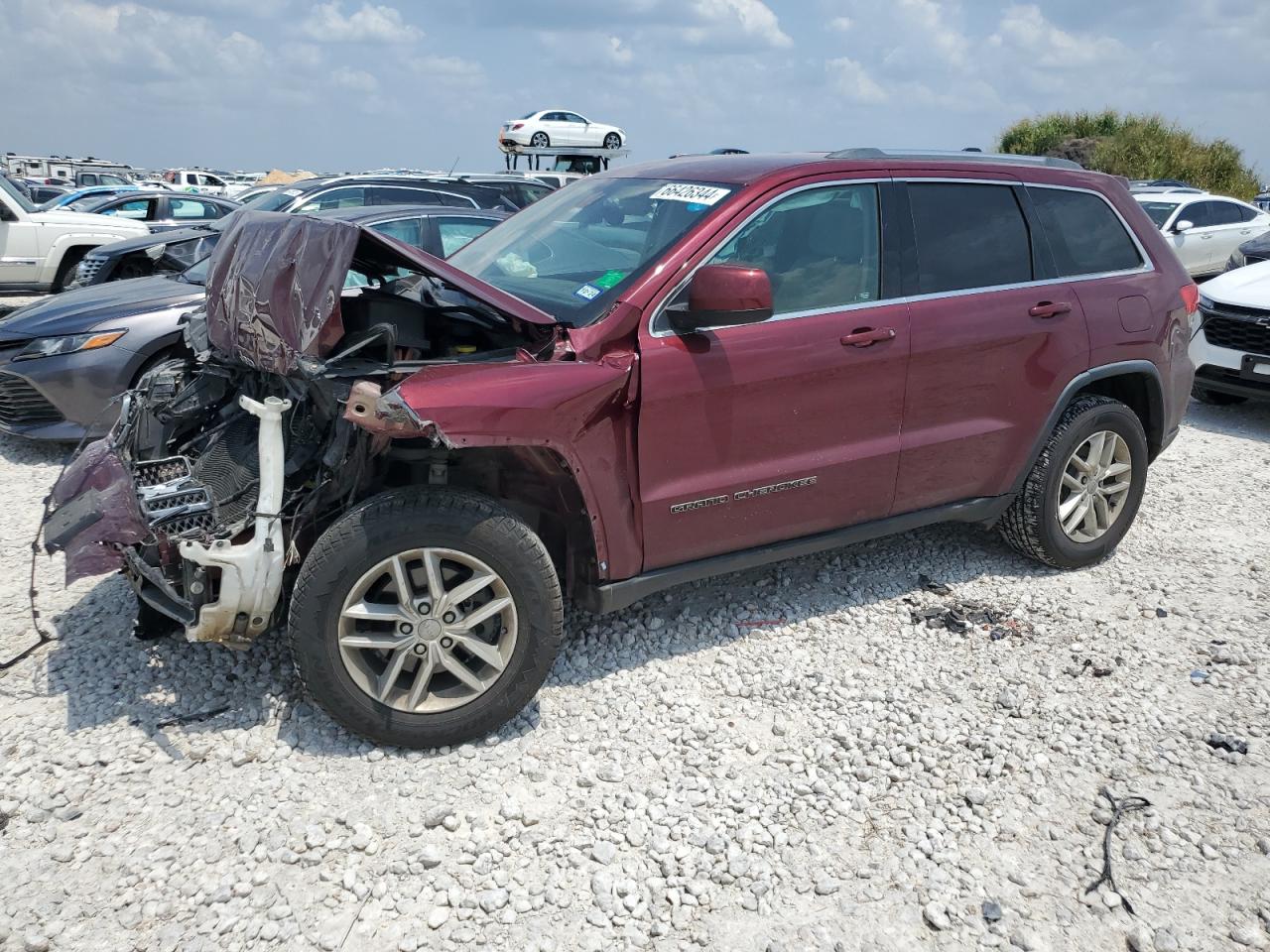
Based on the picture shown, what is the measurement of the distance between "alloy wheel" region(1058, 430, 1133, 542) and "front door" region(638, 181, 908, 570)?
3.87 feet

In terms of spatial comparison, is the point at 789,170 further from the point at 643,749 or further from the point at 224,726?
the point at 224,726

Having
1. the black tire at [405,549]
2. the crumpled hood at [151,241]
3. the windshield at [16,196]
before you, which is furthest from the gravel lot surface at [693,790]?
the windshield at [16,196]

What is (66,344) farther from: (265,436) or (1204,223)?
(1204,223)

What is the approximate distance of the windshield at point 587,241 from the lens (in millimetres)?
3463

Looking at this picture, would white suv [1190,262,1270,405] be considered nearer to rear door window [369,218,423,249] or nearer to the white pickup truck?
rear door window [369,218,423,249]

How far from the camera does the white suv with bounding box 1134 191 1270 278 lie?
48.2 ft

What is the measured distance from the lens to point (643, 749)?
129 inches

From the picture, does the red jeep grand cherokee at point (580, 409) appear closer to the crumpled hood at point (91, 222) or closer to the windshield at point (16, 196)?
the crumpled hood at point (91, 222)

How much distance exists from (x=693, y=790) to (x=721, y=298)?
1596 mm

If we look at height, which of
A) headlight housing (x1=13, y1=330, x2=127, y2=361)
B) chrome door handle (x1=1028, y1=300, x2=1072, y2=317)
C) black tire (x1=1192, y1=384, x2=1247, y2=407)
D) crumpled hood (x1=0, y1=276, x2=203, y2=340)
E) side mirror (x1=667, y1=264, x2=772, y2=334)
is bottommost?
black tire (x1=1192, y1=384, x2=1247, y2=407)

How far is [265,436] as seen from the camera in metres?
3.03

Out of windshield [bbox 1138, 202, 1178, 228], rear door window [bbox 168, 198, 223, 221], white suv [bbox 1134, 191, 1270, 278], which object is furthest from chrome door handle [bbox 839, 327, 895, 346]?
rear door window [bbox 168, 198, 223, 221]

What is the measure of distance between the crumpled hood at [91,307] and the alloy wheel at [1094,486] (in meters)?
5.19

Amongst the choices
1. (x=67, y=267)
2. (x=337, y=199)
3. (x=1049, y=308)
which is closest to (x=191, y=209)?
(x=67, y=267)
